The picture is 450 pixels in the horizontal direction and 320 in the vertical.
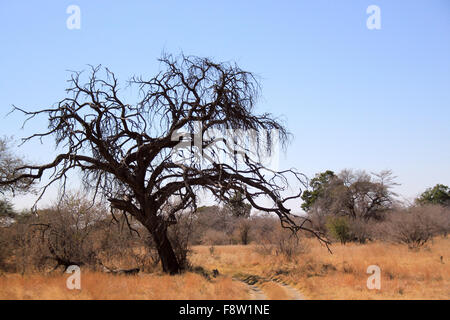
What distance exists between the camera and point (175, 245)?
15008 millimetres

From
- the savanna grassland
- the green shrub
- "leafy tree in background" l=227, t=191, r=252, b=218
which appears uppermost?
"leafy tree in background" l=227, t=191, r=252, b=218

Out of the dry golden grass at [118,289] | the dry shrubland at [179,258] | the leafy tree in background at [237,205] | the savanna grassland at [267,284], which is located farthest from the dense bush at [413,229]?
the dry golden grass at [118,289]

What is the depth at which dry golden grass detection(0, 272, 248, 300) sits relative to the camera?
8.28m

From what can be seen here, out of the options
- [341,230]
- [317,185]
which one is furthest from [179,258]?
[317,185]

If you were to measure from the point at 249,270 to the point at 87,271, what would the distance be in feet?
26.3

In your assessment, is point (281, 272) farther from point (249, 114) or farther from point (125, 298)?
point (125, 298)

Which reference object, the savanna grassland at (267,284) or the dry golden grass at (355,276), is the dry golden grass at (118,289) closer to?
the savanna grassland at (267,284)

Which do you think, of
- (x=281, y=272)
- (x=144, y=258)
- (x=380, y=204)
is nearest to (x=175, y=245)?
(x=144, y=258)

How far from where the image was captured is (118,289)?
901cm

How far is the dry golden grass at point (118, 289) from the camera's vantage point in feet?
27.2

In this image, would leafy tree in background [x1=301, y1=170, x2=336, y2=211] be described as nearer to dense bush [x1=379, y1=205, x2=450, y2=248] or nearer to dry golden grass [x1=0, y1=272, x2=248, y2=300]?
dense bush [x1=379, y1=205, x2=450, y2=248]

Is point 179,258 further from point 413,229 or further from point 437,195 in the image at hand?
point 437,195

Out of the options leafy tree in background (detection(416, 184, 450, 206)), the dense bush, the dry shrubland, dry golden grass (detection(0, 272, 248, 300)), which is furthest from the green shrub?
leafy tree in background (detection(416, 184, 450, 206))

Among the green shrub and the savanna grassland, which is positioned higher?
the savanna grassland
